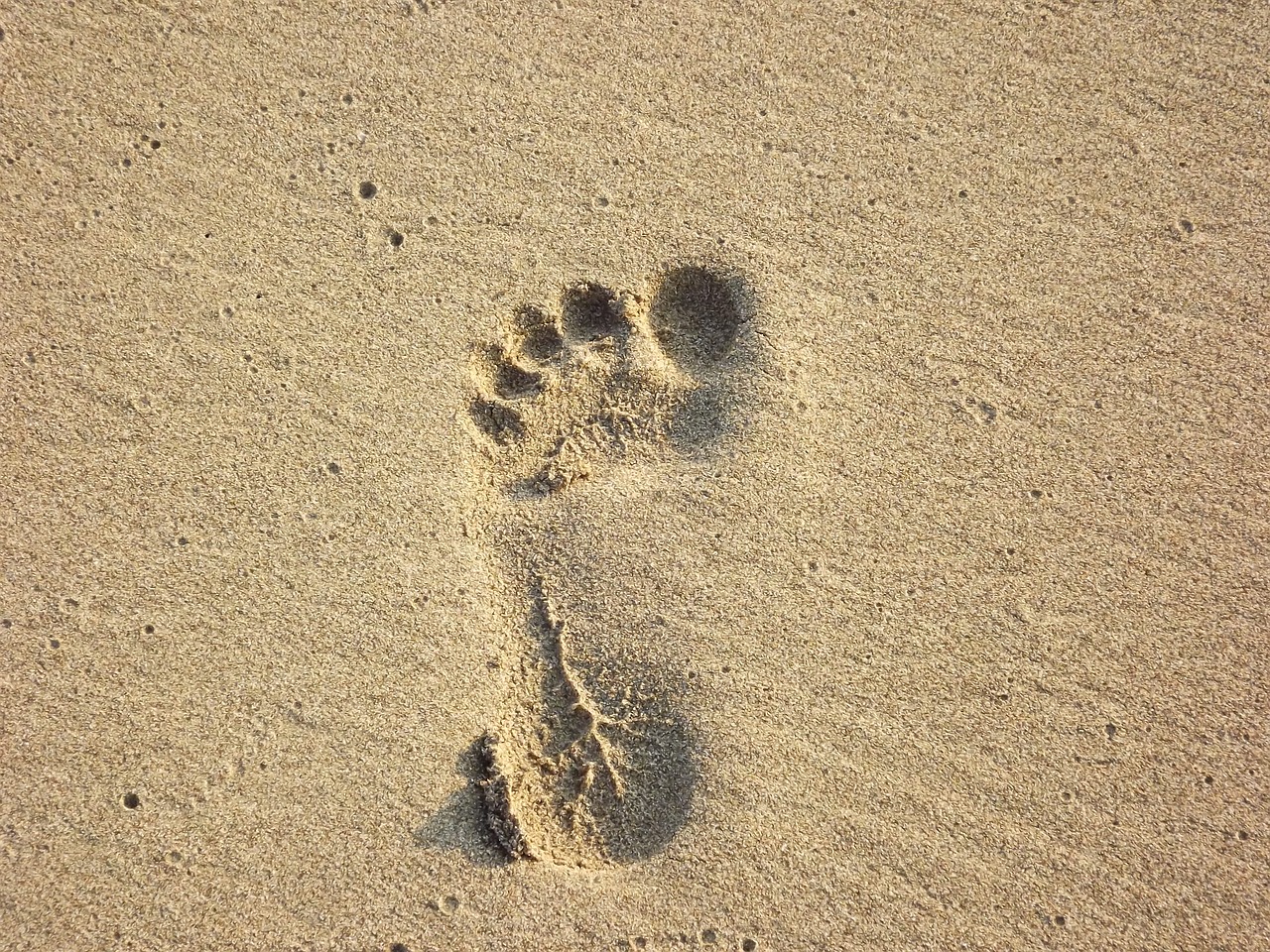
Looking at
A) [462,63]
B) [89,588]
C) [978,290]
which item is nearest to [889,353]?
[978,290]

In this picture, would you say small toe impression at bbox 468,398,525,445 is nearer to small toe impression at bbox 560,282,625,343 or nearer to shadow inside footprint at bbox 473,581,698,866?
small toe impression at bbox 560,282,625,343

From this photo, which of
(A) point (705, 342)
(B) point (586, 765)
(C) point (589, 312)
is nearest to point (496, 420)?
(C) point (589, 312)

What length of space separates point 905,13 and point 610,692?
166cm

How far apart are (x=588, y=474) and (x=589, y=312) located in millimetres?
363

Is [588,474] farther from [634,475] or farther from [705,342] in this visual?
[705,342]

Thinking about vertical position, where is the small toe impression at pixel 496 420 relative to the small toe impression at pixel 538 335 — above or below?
below

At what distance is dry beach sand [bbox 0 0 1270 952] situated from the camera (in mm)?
1757

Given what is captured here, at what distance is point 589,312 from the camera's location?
1.98 meters

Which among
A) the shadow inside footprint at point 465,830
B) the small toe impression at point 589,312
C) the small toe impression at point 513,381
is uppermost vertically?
the small toe impression at point 589,312

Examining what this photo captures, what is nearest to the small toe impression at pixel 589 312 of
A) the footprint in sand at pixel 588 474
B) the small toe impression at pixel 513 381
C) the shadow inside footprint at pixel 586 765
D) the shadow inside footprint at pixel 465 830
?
the footprint in sand at pixel 588 474

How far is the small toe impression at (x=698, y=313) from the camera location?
1966 millimetres

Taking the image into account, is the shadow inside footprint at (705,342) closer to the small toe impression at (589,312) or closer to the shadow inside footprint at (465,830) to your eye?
the small toe impression at (589,312)

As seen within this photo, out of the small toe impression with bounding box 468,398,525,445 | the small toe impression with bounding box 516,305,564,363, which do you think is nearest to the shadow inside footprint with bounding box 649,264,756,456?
the small toe impression with bounding box 516,305,564,363

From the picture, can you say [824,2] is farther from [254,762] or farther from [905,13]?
[254,762]
